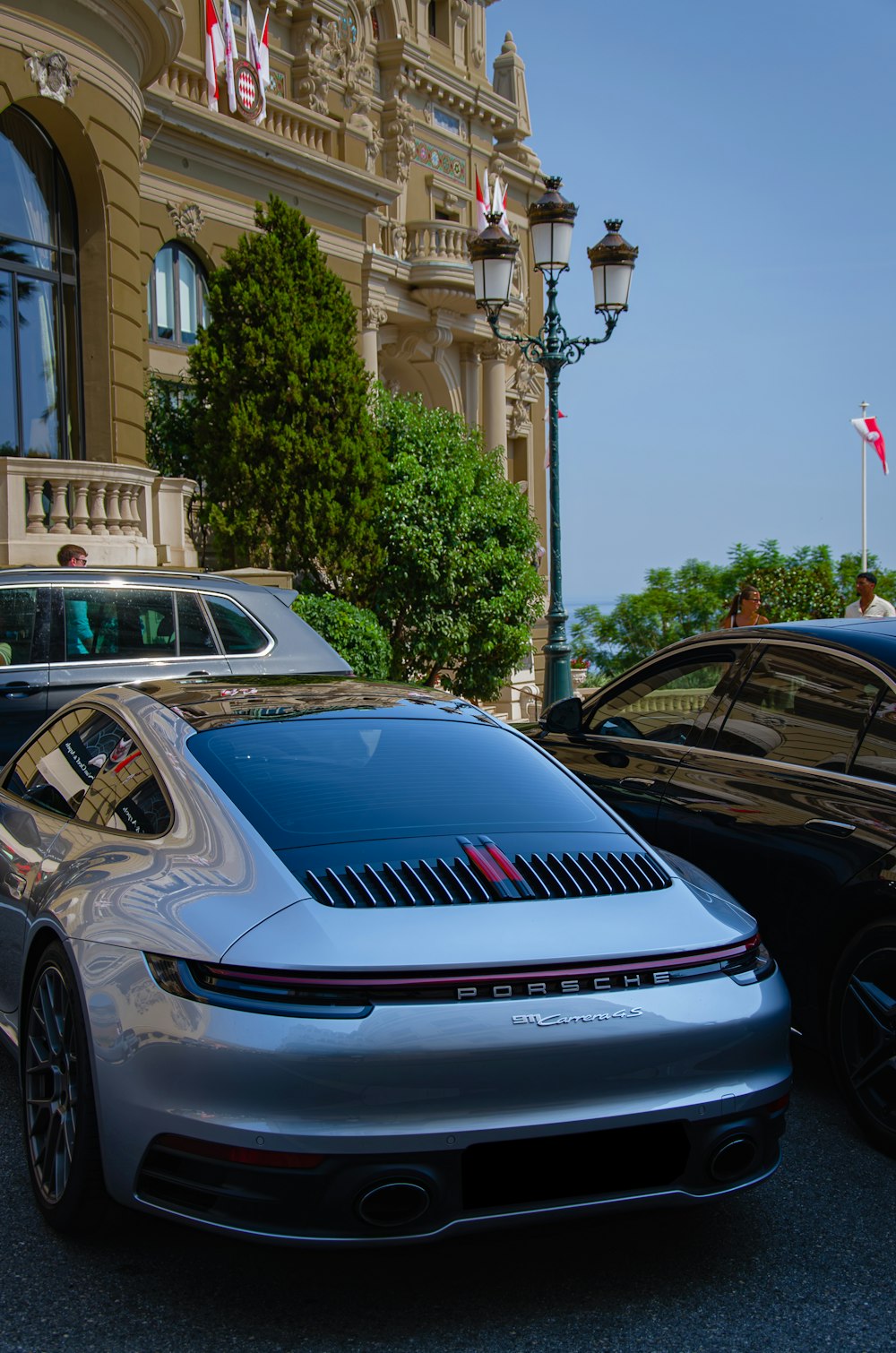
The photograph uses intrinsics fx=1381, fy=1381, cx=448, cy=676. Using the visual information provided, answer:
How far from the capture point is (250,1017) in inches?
116

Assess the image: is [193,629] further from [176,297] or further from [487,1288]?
[176,297]

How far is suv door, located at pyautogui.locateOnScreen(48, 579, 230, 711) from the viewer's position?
8.41m

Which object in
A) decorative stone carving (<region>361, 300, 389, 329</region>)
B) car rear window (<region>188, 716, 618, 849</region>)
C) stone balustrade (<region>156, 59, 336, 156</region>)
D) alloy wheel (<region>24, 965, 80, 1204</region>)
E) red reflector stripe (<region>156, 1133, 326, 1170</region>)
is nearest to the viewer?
red reflector stripe (<region>156, 1133, 326, 1170</region>)

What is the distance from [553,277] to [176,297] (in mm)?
10899

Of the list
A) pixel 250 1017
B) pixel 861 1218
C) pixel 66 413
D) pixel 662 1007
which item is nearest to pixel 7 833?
pixel 250 1017

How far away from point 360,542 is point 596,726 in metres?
13.7

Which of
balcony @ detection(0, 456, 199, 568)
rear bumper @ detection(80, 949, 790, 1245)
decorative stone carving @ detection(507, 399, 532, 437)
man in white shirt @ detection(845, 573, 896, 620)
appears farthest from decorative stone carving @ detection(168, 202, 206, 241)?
rear bumper @ detection(80, 949, 790, 1245)

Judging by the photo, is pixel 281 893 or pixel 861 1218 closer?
pixel 281 893

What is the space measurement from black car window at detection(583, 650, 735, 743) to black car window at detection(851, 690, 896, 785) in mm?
899

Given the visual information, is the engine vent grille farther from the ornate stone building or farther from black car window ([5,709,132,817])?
the ornate stone building

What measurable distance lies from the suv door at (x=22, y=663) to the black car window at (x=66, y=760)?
10.3ft

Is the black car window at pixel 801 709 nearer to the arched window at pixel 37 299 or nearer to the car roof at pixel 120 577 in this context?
the car roof at pixel 120 577

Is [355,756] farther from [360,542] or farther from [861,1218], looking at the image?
[360,542]

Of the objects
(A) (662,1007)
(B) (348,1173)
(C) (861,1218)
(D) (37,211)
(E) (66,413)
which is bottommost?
(C) (861,1218)
